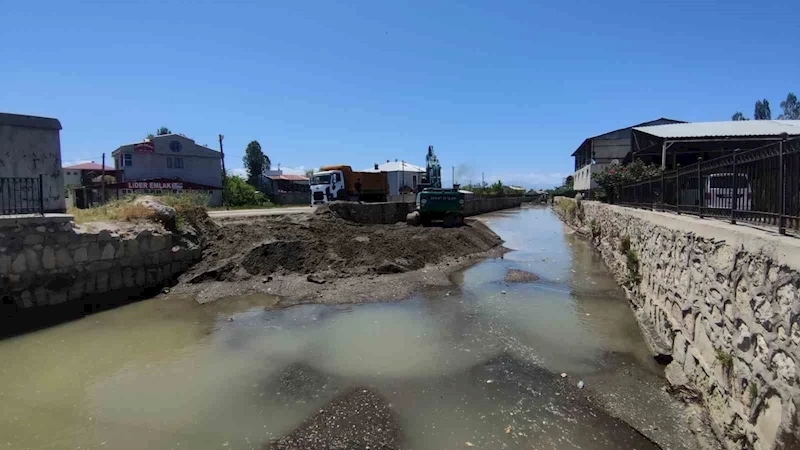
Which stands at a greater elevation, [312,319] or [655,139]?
[655,139]

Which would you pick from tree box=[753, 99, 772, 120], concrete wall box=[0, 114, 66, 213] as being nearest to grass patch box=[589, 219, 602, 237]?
concrete wall box=[0, 114, 66, 213]

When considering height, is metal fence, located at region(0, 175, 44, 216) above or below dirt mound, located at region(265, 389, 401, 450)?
above

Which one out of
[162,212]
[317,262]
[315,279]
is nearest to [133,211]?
[162,212]

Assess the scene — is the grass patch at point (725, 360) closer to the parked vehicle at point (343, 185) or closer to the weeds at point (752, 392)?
the weeds at point (752, 392)

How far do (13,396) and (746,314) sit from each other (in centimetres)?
943

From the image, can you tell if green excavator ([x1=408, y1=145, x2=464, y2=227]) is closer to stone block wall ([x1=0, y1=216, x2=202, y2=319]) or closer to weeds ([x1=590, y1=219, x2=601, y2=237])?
weeds ([x1=590, y1=219, x2=601, y2=237])

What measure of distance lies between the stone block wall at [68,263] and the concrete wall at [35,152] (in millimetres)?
1225

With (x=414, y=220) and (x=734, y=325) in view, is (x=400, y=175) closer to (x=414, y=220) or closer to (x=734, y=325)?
(x=414, y=220)

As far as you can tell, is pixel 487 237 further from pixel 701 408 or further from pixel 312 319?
pixel 701 408

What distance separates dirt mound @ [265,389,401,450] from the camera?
193 inches

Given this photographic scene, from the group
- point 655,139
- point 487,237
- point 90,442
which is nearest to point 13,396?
point 90,442

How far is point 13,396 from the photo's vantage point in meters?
6.16

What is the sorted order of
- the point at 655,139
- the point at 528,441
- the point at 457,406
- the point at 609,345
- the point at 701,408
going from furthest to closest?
1. the point at 655,139
2. the point at 609,345
3. the point at 457,406
4. the point at 701,408
5. the point at 528,441

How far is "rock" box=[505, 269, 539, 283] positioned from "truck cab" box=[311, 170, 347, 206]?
50.3 ft
